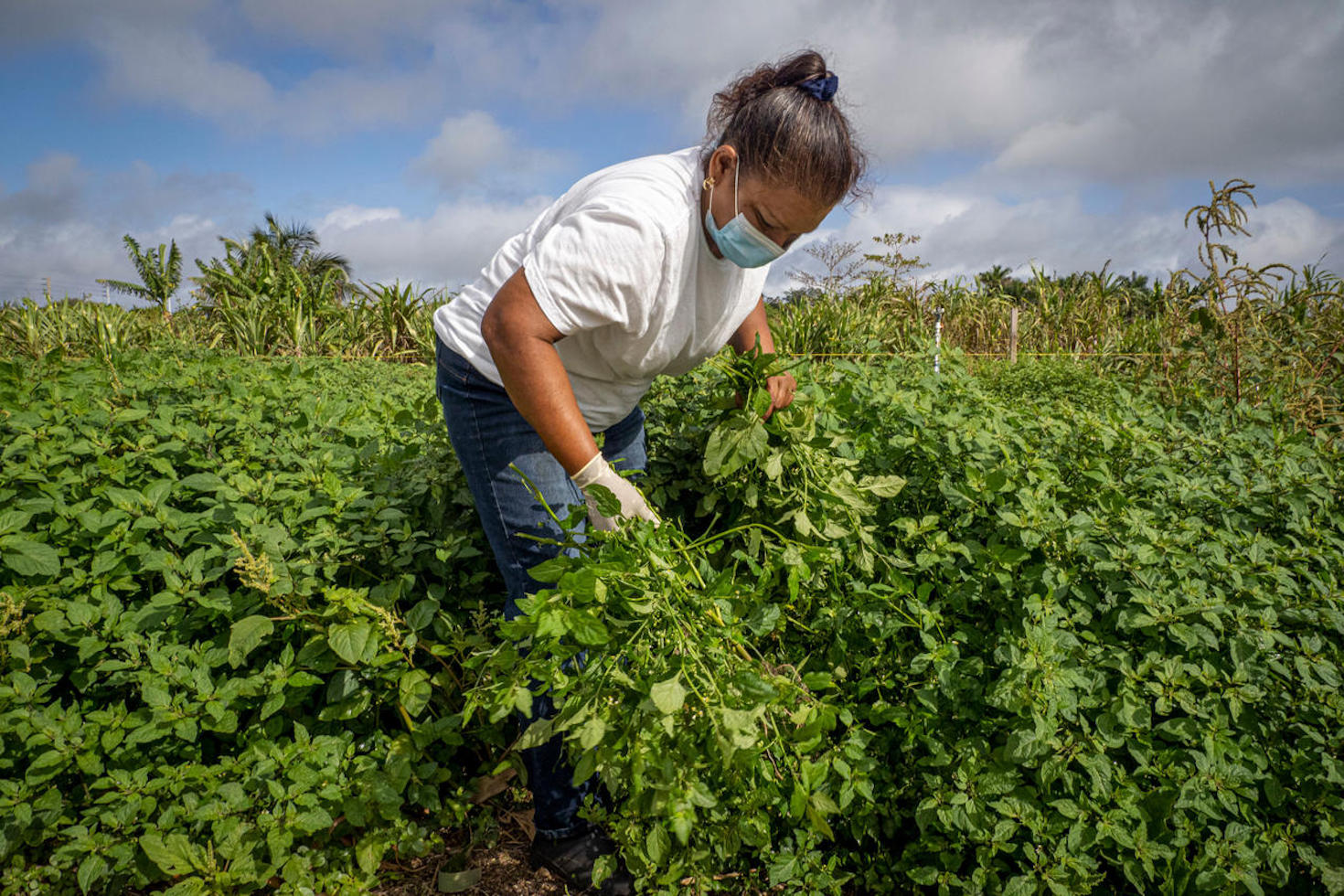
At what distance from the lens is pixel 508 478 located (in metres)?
1.66

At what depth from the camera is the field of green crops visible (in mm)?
1350

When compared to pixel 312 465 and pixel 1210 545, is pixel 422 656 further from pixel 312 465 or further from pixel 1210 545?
pixel 1210 545

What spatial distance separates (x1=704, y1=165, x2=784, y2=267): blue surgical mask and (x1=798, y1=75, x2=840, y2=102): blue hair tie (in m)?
0.22

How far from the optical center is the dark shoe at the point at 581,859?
5.76ft

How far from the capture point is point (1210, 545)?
1652 millimetres

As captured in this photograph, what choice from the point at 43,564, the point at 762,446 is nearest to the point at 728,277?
the point at 762,446

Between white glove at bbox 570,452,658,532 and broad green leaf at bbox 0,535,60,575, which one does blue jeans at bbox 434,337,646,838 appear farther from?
broad green leaf at bbox 0,535,60,575

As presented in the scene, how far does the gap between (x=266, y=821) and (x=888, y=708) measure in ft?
4.50

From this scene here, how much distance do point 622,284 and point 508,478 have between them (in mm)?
526

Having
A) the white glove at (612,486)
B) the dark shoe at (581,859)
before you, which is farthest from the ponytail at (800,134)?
the dark shoe at (581,859)

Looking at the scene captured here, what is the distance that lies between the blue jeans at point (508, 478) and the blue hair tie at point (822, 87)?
2.89ft

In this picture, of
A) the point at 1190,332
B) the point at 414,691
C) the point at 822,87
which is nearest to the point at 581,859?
the point at 414,691

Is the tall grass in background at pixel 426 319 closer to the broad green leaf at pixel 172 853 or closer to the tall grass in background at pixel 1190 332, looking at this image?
the tall grass in background at pixel 1190 332

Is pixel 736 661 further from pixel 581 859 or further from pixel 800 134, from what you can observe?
pixel 800 134
